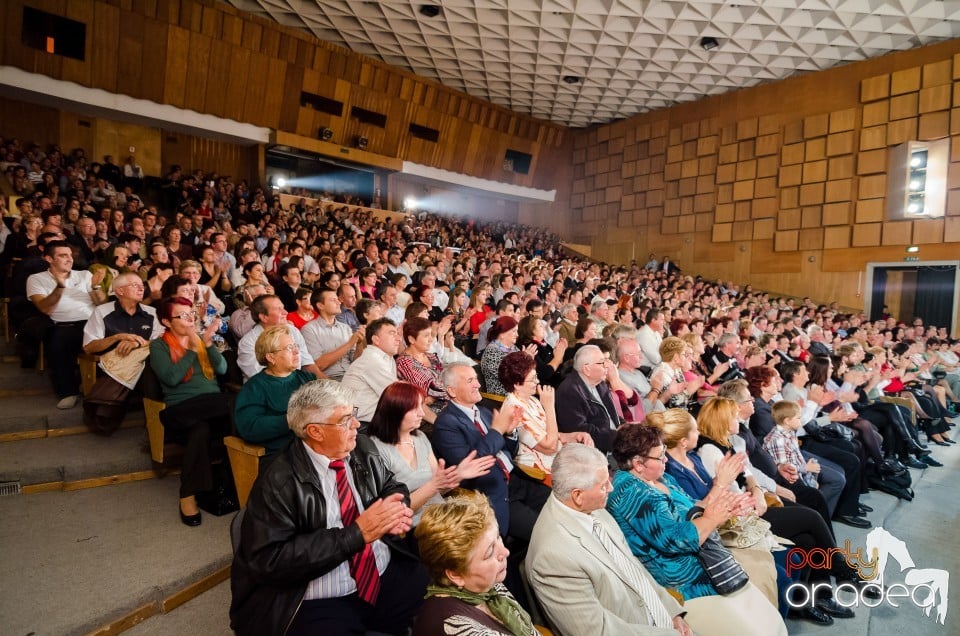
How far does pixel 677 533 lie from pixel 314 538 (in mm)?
1108

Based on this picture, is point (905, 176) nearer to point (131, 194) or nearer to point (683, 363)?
point (683, 363)

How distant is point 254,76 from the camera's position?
402 inches

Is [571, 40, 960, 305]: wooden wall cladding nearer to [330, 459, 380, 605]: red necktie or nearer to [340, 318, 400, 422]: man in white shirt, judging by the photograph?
[340, 318, 400, 422]: man in white shirt

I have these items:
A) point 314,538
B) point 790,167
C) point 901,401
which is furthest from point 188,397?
point 790,167

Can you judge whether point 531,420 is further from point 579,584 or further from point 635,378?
point 635,378

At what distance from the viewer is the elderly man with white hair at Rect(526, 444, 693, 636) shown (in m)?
1.38

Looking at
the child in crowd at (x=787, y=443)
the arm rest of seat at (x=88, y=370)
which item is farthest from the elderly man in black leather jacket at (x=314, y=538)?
the child in crowd at (x=787, y=443)

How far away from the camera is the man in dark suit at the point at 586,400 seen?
2611 mm

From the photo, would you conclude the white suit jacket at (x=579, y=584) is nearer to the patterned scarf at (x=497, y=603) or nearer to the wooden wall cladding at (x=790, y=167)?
the patterned scarf at (x=497, y=603)

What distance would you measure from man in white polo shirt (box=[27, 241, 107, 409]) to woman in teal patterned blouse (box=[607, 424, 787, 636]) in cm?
269

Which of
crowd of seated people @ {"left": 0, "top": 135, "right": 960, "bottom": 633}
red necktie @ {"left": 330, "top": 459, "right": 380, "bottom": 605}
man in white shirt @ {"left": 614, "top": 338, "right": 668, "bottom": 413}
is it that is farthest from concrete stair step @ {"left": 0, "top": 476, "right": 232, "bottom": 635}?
man in white shirt @ {"left": 614, "top": 338, "right": 668, "bottom": 413}

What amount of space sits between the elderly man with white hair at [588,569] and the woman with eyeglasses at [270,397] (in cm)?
103

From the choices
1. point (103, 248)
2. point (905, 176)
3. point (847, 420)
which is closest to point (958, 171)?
point (905, 176)

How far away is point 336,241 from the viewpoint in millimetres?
7836
